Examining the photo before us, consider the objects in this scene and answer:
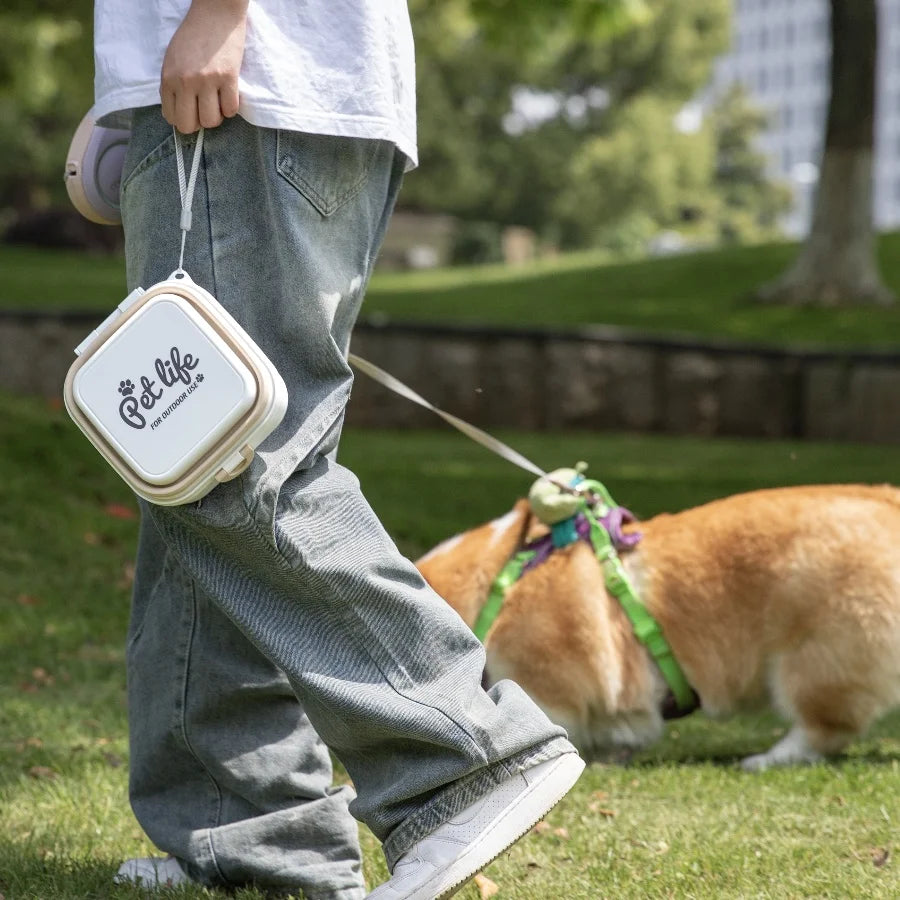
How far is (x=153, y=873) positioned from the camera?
7.36ft

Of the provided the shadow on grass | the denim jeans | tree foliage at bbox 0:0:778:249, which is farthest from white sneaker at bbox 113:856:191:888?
tree foliage at bbox 0:0:778:249

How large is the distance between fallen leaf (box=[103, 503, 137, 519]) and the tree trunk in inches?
292

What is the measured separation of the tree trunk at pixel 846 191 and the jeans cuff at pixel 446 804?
9.77 metres

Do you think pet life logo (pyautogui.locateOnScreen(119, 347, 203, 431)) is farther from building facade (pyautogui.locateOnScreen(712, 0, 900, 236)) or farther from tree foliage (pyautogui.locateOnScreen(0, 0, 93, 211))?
building facade (pyautogui.locateOnScreen(712, 0, 900, 236))

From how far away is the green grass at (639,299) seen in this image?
428 inches

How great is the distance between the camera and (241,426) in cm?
174

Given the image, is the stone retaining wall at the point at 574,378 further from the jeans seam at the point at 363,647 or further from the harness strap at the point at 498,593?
the jeans seam at the point at 363,647

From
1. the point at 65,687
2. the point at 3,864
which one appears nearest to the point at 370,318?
the point at 65,687

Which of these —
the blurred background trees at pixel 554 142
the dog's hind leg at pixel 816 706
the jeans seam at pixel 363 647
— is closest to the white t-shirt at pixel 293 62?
the jeans seam at pixel 363 647

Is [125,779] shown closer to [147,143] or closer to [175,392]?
[175,392]

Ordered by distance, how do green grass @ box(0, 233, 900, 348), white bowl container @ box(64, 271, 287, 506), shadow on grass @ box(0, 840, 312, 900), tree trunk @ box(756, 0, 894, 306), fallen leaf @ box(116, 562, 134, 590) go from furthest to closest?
green grass @ box(0, 233, 900, 348) < tree trunk @ box(756, 0, 894, 306) < fallen leaf @ box(116, 562, 134, 590) < shadow on grass @ box(0, 840, 312, 900) < white bowl container @ box(64, 271, 287, 506)

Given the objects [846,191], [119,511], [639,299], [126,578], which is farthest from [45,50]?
[126,578]

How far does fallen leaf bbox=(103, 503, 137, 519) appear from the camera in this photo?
5.66 metres

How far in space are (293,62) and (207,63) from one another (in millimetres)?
141
